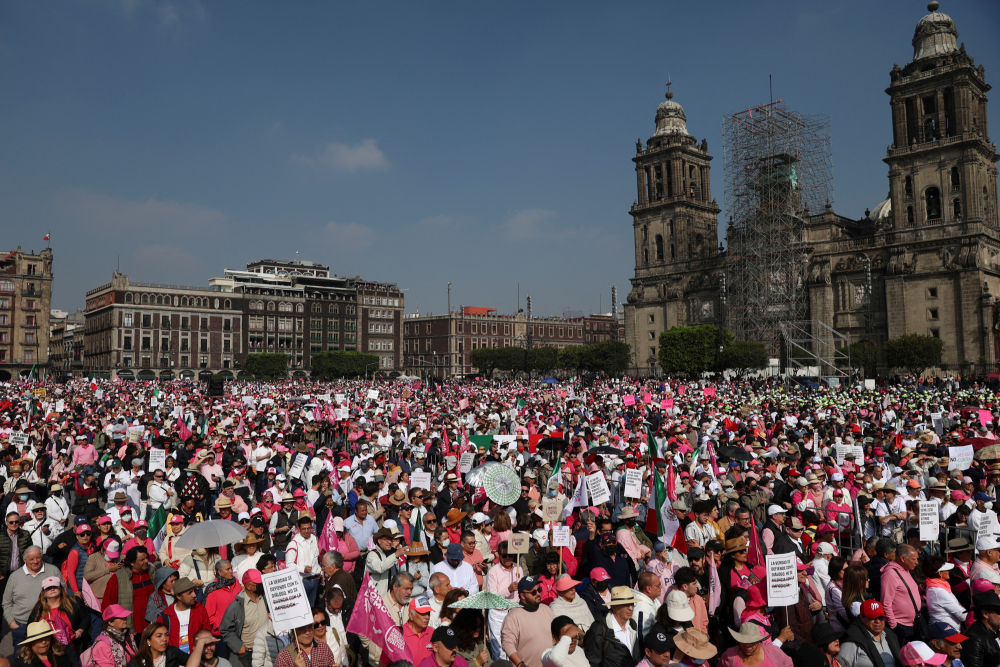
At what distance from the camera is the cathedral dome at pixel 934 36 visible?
221ft

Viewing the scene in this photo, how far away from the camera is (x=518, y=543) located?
7.69 meters

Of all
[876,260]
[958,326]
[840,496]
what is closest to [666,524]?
[840,496]

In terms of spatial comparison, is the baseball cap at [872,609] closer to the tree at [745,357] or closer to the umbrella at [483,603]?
the umbrella at [483,603]

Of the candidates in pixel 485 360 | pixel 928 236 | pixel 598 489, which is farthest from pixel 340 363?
pixel 598 489

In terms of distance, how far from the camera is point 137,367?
10488cm

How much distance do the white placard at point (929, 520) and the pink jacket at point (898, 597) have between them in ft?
8.19

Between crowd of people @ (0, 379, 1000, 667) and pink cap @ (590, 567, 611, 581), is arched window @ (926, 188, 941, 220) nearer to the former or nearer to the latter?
crowd of people @ (0, 379, 1000, 667)

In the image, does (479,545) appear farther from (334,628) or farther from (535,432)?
(535,432)

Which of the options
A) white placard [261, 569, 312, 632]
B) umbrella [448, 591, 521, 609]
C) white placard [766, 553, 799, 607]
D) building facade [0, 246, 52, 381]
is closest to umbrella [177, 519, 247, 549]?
white placard [261, 569, 312, 632]

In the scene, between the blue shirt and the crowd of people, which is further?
the blue shirt

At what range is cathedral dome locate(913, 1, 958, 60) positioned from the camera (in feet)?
221

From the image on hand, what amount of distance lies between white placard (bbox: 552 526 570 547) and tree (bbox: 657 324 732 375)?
66.2 m

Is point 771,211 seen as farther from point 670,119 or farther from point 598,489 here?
point 598,489

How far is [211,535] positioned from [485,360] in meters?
100
